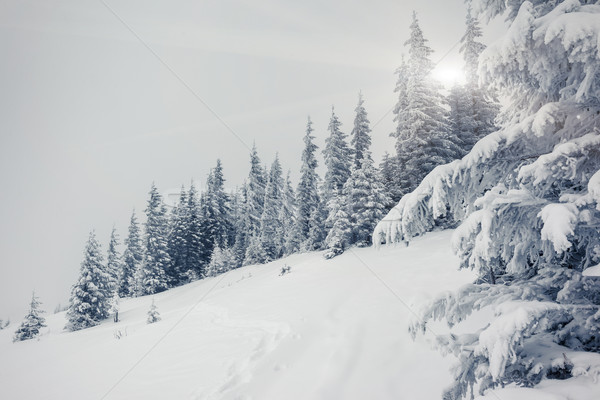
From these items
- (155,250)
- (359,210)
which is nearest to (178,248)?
(155,250)

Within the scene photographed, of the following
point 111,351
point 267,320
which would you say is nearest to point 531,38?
point 267,320

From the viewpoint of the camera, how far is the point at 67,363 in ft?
33.3

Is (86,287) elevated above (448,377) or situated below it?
above

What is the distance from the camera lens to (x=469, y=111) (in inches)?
988

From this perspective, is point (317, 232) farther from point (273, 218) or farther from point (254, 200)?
point (254, 200)

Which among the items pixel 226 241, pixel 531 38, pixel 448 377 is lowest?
pixel 448 377

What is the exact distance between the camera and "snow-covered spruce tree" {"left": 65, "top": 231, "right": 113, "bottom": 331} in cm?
2180

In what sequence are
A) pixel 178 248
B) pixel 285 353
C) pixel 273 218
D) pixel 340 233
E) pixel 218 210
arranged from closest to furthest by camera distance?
pixel 285 353
pixel 340 233
pixel 178 248
pixel 273 218
pixel 218 210

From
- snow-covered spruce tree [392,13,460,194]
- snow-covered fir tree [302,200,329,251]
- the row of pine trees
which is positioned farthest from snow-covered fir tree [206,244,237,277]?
snow-covered spruce tree [392,13,460,194]

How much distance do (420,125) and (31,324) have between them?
31.9m

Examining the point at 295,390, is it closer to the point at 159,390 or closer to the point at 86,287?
the point at 159,390

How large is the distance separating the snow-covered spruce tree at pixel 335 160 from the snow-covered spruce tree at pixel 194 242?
19.7m

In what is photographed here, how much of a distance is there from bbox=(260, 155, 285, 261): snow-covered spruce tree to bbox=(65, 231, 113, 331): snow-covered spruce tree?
1555 centimetres

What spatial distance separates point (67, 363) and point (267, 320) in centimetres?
758
